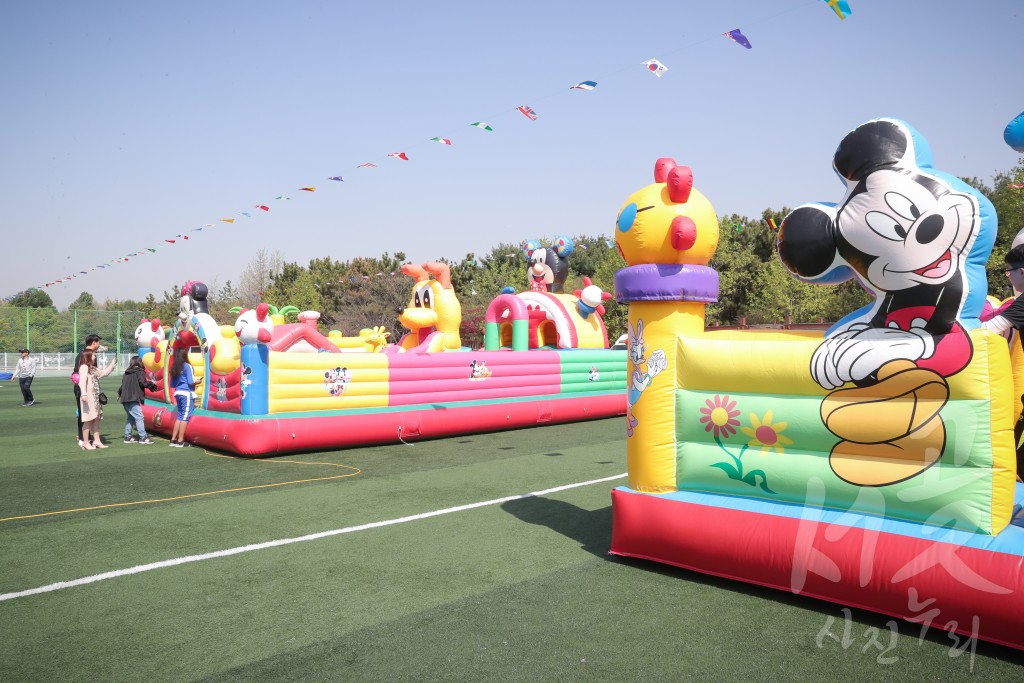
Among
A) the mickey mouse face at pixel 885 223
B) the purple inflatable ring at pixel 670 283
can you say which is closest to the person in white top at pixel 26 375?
the purple inflatable ring at pixel 670 283

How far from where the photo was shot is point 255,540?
17.9 ft

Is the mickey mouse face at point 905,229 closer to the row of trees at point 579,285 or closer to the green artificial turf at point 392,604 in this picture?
the green artificial turf at point 392,604

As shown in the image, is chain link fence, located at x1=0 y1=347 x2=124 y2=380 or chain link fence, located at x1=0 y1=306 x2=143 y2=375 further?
chain link fence, located at x1=0 y1=347 x2=124 y2=380

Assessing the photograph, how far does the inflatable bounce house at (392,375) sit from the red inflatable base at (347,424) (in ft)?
0.05

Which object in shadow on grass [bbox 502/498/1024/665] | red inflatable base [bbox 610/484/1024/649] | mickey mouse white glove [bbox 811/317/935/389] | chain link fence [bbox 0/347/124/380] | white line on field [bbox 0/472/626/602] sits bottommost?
shadow on grass [bbox 502/498/1024/665]

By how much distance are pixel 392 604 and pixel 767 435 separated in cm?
237

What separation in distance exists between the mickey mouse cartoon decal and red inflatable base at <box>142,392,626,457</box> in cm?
662

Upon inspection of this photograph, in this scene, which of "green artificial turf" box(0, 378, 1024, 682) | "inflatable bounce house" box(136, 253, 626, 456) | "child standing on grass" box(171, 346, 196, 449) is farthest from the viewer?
"child standing on grass" box(171, 346, 196, 449)

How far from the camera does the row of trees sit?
27.2 m

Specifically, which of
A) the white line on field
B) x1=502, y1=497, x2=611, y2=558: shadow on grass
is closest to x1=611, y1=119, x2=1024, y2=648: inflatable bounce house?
x1=502, y1=497, x2=611, y2=558: shadow on grass

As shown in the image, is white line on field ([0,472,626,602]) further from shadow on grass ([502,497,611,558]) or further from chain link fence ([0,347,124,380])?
chain link fence ([0,347,124,380])

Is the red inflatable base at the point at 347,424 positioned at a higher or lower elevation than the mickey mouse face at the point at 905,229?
lower

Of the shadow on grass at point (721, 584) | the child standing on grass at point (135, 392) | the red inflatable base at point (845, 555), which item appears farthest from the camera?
the child standing on grass at point (135, 392)

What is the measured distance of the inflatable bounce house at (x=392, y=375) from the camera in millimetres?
9172
